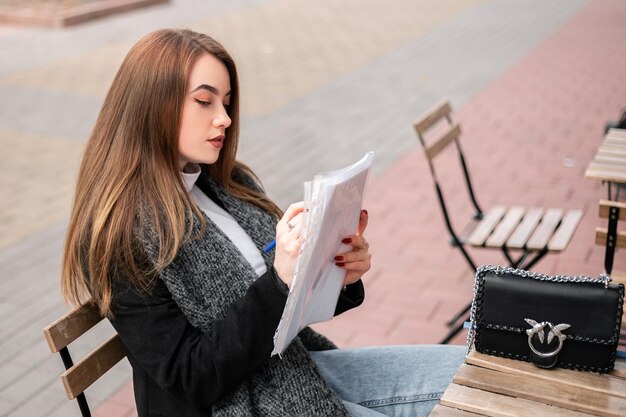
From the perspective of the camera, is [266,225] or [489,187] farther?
[489,187]

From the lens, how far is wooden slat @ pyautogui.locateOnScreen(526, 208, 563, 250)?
3773mm

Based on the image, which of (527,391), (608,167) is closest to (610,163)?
(608,167)

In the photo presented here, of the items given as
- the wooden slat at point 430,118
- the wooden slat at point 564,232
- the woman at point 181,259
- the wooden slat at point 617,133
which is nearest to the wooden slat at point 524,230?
the wooden slat at point 564,232

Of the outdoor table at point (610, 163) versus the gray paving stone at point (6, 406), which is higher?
the outdoor table at point (610, 163)

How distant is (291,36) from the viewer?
1227 cm

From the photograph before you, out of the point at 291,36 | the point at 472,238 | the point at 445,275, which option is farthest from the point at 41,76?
the point at 472,238

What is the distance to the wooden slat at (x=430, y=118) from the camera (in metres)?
4.13

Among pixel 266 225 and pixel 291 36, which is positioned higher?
pixel 266 225

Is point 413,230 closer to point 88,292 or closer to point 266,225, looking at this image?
point 266,225

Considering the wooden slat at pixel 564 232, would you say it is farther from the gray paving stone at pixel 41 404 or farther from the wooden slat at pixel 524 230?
the gray paving stone at pixel 41 404

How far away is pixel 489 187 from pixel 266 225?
4.00 metres

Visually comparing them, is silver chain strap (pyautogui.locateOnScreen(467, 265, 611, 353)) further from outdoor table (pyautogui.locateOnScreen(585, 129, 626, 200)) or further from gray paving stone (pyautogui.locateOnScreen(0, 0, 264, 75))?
gray paving stone (pyautogui.locateOnScreen(0, 0, 264, 75))

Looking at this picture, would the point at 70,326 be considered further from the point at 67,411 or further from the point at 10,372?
the point at 10,372

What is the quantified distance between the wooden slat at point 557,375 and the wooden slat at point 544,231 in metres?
1.81
